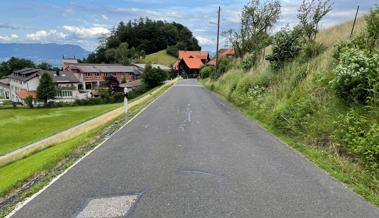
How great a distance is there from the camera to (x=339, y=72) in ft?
29.5

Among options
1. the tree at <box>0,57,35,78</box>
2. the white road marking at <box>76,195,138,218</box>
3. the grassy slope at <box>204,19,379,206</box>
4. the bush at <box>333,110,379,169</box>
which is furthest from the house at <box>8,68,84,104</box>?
the bush at <box>333,110,379,169</box>

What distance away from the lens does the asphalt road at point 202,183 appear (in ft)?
16.4

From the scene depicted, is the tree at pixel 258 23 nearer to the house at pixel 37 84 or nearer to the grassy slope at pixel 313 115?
the grassy slope at pixel 313 115

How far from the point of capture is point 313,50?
643 inches

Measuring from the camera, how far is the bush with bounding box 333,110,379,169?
256 inches

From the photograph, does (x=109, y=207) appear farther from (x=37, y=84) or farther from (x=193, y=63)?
(x=193, y=63)

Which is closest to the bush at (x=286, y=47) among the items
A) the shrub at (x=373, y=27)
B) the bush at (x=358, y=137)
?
the shrub at (x=373, y=27)

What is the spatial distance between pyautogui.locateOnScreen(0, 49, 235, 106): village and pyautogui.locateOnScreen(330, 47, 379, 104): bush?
5726cm

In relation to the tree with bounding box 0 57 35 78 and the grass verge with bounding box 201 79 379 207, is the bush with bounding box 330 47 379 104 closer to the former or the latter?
the grass verge with bounding box 201 79 379 207

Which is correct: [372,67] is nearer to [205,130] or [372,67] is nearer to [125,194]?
[205,130]

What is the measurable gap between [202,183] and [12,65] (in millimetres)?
129152

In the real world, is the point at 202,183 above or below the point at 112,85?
above

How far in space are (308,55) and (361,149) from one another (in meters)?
10.7

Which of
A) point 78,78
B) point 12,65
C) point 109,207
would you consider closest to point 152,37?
point 12,65
